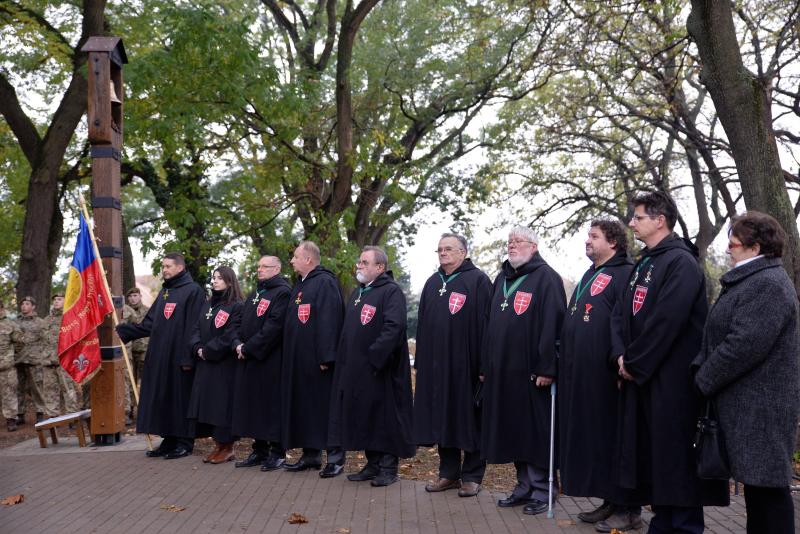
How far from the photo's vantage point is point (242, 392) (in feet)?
31.1

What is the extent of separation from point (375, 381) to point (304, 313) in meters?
1.26

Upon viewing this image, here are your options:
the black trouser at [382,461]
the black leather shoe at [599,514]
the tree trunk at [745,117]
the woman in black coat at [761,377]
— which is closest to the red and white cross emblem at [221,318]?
the black trouser at [382,461]

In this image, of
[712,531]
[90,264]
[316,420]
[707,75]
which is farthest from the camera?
[90,264]

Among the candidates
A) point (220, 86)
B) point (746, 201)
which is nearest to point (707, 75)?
point (746, 201)

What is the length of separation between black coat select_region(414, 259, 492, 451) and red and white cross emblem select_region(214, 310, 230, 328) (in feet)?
8.99

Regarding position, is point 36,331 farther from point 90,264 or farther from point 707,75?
point 707,75

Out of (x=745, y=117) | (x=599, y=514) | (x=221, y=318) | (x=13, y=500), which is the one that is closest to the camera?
(x=599, y=514)

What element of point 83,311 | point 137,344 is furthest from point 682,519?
point 137,344

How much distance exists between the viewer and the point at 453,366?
26.2ft

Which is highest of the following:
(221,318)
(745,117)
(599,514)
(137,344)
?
(745,117)

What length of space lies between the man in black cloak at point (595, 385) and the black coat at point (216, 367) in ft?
13.8

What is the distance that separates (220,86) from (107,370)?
20.6ft

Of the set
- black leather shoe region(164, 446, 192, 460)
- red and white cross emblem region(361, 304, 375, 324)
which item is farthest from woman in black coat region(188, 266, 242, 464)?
red and white cross emblem region(361, 304, 375, 324)

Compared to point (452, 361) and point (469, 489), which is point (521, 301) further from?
point (469, 489)
